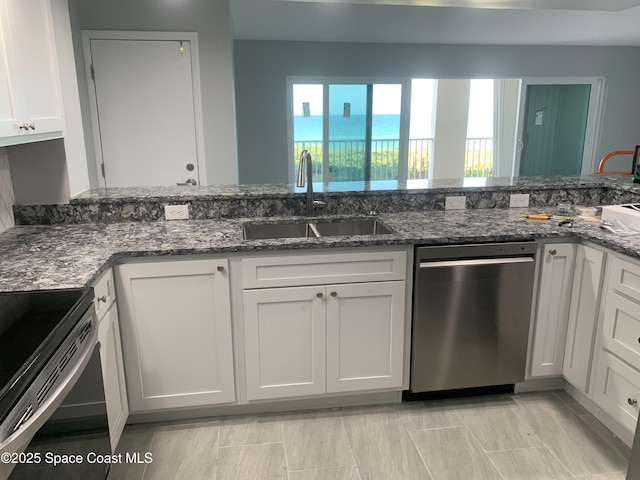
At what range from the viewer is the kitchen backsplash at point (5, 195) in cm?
227

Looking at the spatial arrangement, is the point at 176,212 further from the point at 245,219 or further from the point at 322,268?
the point at 322,268

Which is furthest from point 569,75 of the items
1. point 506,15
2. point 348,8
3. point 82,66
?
point 82,66

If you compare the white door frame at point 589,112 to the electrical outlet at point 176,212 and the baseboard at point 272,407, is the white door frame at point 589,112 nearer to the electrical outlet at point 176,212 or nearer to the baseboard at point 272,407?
the baseboard at point 272,407

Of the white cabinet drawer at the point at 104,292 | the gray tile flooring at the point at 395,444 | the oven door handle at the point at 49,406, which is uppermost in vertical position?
the white cabinet drawer at the point at 104,292

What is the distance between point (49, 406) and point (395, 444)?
149cm

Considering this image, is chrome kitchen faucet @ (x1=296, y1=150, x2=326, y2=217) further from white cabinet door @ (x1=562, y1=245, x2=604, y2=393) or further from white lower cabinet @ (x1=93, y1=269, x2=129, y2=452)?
white cabinet door @ (x1=562, y1=245, x2=604, y2=393)

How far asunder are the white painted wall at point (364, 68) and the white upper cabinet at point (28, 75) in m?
3.89

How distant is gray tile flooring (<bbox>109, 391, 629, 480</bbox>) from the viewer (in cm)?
198

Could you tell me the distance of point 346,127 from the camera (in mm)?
6406

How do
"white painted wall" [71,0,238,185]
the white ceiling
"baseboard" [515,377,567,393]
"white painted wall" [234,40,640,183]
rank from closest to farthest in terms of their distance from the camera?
"baseboard" [515,377,567,393], "white painted wall" [71,0,238,185], the white ceiling, "white painted wall" [234,40,640,183]

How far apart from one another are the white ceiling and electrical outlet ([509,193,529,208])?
126 centimetres

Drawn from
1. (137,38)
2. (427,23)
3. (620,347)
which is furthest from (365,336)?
(427,23)

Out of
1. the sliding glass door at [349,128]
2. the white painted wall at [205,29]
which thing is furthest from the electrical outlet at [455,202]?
the sliding glass door at [349,128]

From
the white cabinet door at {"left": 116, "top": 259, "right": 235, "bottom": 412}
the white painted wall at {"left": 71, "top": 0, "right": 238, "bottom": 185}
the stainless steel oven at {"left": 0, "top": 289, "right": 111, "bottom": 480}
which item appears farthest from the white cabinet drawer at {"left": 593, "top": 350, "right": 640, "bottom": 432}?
the white painted wall at {"left": 71, "top": 0, "right": 238, "bottom": 185}
